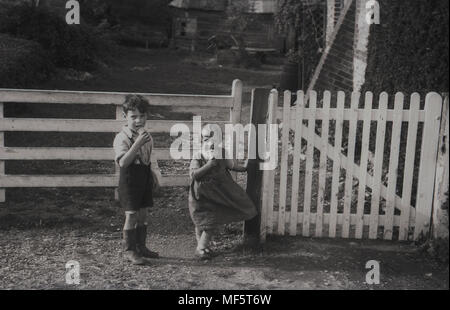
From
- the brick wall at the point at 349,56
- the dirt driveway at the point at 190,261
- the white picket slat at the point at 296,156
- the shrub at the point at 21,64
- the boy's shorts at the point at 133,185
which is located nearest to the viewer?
the dirt driveway at the point at 190,261

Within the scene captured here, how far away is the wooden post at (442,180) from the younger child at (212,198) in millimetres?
1677

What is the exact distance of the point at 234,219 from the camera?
577cm

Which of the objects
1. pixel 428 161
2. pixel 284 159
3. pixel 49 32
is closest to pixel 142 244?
pixel 284 159

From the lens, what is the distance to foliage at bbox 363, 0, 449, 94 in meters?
5.91

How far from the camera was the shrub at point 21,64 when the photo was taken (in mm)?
11594

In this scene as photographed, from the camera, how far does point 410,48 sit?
6641 mm

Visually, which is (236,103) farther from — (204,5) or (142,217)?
(204,5)

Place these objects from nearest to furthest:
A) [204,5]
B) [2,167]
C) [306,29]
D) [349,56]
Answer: [2,167] → [349,56] → [306,29] → [204,5]

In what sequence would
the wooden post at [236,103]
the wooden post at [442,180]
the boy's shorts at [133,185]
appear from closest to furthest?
1. the boy's shorts at [133,185]
2. the wooden post at [442,180]
3. the wooden post at [236,103]

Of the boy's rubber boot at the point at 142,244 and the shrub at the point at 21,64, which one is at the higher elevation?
the shrub at the point at 21,64

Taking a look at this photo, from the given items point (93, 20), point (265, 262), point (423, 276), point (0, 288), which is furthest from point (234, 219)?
Result: point (93, 20)

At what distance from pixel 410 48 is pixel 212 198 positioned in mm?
2726

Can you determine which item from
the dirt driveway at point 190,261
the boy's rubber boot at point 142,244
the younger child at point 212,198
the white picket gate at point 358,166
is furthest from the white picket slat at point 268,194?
the boy's rubber boot at point 142,244

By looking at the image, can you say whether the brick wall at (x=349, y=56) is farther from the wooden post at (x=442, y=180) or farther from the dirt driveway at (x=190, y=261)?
the dirt driveway at (x=190, y=261)
